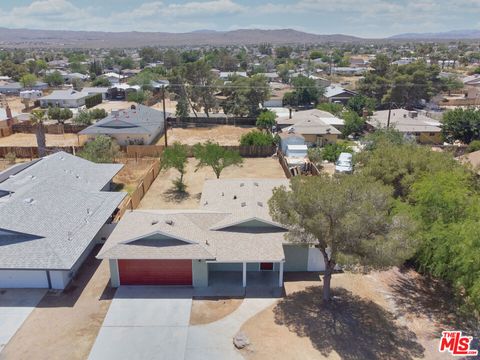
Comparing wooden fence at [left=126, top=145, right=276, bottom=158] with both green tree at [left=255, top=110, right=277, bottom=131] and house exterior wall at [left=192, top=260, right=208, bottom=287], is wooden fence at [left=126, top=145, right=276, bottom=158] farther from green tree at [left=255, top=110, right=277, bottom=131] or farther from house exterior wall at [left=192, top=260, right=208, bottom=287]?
house exterior wall at [left=192, top=260, right=208, bottom=287]

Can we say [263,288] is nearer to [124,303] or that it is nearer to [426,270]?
[124,303]

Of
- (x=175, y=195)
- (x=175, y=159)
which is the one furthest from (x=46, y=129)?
(x=175, y=195)

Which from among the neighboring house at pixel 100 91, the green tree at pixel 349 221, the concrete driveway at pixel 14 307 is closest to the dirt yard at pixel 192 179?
the concrete driveway at pixel 14 307

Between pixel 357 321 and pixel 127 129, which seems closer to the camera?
pixel 357 321

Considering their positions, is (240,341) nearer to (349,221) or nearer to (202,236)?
(202,236)

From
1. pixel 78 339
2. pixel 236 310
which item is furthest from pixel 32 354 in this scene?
pixel 236 310

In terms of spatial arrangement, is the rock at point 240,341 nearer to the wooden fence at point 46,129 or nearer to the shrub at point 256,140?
the shrub at point 256,140
